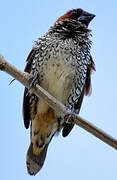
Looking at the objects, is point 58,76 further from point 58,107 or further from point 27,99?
point 58,107

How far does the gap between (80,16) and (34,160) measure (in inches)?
84.3

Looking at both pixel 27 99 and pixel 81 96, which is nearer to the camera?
pixel 27 99

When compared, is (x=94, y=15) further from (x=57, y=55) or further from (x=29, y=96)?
(x=29, y=96)

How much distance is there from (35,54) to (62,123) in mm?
1060

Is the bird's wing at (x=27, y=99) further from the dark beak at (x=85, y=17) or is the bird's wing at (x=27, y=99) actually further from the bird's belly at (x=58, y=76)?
the dark beak at (x=85, y=17)

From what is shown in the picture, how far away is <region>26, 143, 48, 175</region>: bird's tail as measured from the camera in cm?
505

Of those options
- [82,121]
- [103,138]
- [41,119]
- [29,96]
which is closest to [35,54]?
[29,96]

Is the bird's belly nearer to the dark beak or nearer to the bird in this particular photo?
the bird

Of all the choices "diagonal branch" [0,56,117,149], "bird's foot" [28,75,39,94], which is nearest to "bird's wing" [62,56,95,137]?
"bird's foot" [28,75,39,94]

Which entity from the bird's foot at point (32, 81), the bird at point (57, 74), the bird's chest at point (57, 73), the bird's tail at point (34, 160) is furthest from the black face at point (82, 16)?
the bird's tail at point (34, 160)

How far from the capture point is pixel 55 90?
4.78 metres

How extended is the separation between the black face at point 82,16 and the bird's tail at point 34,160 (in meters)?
1.86

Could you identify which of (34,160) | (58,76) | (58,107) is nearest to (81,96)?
(58,76)

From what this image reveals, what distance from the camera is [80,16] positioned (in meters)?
5.27
